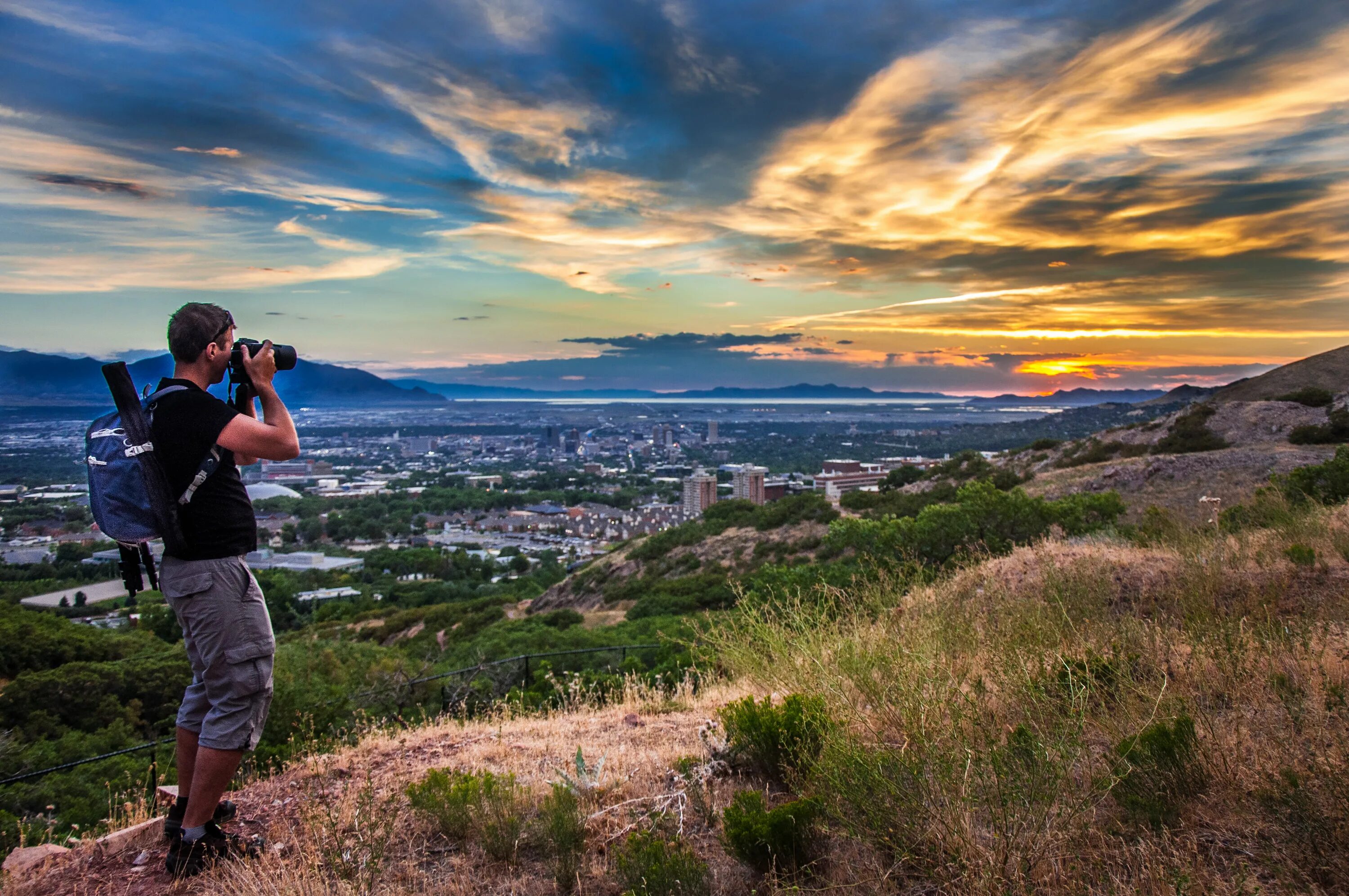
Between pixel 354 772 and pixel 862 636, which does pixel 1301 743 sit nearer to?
pixel 862 636

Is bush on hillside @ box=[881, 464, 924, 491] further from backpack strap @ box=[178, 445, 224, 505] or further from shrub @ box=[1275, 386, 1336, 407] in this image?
backpack strap @ box=[178, 445, 224, 505]

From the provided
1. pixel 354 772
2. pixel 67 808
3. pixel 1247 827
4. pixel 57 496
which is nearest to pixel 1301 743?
pixel 1247 827

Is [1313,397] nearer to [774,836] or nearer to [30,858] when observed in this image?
[774,836]

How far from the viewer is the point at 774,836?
2475mm

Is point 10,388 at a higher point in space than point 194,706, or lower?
higher

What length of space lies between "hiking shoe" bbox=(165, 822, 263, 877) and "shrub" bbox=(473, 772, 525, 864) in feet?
2.90

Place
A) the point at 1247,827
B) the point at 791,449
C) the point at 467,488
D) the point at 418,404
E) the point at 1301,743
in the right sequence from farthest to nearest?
the point at 418,404 → the point at 791,449 → the point at 467,488 → the point at 1301,743 → the point at 1247,827

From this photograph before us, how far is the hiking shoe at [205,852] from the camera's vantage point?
2.69 metres

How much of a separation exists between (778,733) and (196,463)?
2.77 m

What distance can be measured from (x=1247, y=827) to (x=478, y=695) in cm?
779

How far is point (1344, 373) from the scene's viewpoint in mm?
27391

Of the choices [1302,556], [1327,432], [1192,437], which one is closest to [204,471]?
[1302,556]

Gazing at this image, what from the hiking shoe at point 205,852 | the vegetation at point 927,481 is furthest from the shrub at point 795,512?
the hiking shoe at point 205,852

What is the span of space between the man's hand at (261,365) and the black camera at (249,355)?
0.03 ft
